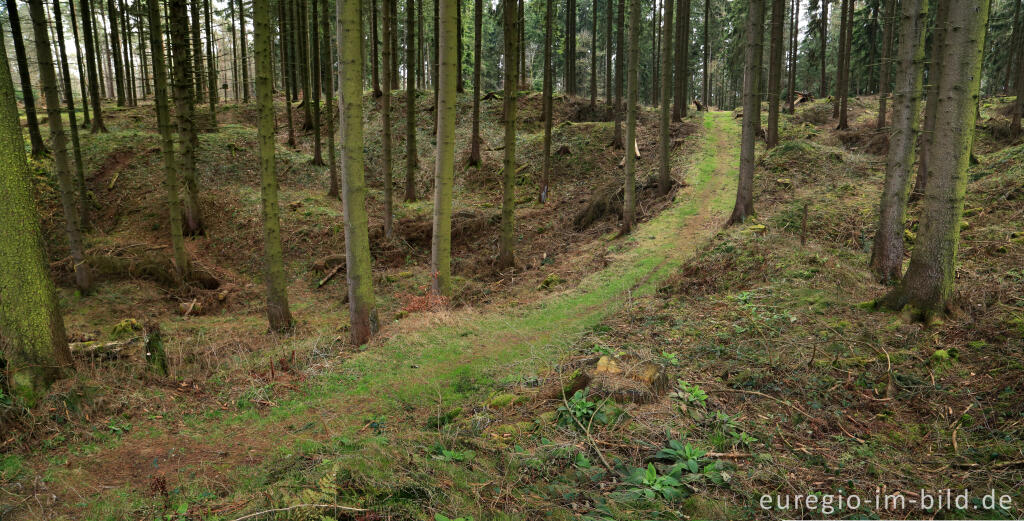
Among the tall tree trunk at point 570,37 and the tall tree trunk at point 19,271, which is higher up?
the tall tree trunk at point 570,37

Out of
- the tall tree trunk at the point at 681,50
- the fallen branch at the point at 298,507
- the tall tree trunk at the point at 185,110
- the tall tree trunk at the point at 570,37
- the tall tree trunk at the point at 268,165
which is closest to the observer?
the fallen branch at the point at 298,507

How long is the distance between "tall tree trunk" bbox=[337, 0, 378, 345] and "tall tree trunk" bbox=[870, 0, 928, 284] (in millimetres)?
10456

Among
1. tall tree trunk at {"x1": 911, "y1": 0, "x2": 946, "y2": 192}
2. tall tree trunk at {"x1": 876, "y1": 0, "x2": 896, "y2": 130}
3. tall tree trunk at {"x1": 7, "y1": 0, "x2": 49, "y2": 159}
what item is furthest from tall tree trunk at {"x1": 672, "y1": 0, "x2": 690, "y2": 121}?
tall tree trunk at {"x1": 7, "y1": 0, "x2": 49, "y2": 159}

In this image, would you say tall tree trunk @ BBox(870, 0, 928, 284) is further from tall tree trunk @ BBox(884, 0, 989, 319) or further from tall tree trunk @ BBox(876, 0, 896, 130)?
tall tree trunk @ BBox(876, 0, 896, 130)

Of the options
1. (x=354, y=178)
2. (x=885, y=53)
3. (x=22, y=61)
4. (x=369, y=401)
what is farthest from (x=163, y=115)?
(x=885, y=53)

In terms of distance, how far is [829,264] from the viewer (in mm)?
10141

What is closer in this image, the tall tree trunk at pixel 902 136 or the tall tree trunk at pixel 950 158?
the tall tree trunk at pixel 950 158

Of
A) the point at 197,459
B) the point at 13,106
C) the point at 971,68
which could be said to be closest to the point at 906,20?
the point at 971,68

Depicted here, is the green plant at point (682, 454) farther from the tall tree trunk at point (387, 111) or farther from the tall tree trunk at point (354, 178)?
the tall tree trunk at point (387, 111)

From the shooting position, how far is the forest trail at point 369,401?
489cm

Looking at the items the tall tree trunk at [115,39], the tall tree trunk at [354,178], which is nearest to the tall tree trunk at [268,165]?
the tall tree trunk at [354,178]

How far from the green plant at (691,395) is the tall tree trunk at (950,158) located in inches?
156

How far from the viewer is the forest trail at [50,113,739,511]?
193 inches

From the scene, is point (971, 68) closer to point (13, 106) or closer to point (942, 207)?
point (942, 207)
